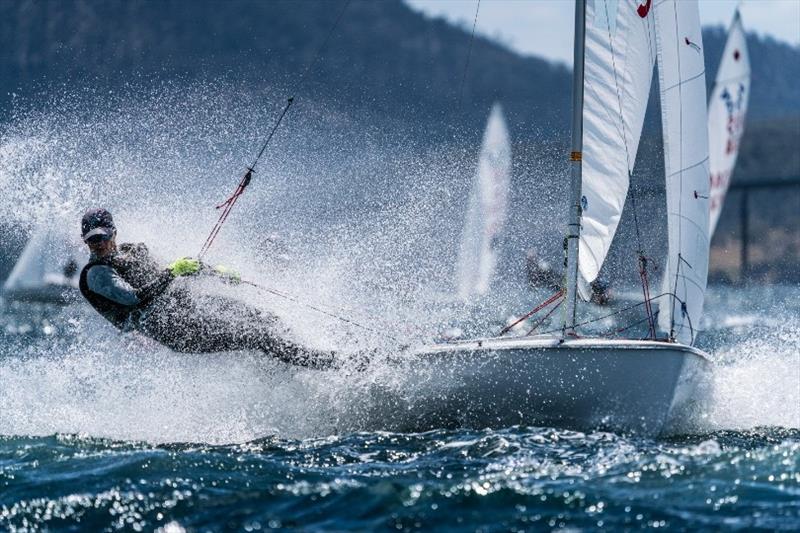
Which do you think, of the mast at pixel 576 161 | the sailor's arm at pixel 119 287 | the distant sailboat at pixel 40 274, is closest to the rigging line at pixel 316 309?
the sailor's arm at pixel 119 287

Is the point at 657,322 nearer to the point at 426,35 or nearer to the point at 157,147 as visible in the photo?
the point at 157,147

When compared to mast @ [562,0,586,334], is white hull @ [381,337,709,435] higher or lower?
lower

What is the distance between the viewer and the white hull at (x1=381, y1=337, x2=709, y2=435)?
604 centimetres

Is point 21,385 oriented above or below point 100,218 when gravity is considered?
below

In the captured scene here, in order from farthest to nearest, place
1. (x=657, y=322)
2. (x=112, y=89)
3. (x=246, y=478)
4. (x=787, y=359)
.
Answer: (x=112, y=89) → (x=787, y=359) → (x=657, y=322) → (x=246, y=478)

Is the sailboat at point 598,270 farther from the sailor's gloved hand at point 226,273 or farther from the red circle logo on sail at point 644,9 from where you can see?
the sailor's gloved hand at point 226,273

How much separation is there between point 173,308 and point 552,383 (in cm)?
239

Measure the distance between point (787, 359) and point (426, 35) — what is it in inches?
1930

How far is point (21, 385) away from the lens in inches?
302

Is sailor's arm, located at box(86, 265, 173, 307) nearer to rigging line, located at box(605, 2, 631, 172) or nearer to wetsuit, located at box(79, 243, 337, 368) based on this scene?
wetsuit, located at box(79, 243, 337, 368)

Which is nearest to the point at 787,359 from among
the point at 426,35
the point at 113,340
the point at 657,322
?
the point at 657,322

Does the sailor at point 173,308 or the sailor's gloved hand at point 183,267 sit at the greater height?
Answer: the sailor's gloved hand at point 183,267

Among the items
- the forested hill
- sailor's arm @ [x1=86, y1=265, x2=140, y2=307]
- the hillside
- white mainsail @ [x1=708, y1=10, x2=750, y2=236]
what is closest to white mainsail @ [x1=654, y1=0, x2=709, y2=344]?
sailor's arm @ [x1=86, y1=265, x2=140, y2=307]

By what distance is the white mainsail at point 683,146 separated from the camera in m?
7.38
